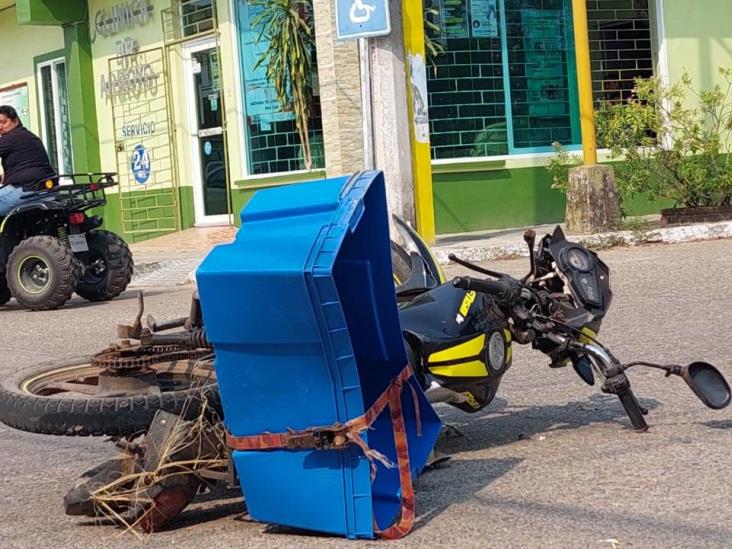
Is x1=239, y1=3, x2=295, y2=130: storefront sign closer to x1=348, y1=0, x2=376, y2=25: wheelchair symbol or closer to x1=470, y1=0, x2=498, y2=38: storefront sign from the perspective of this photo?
x1=470, y1=0, x2=498, y2=38: storefront sign

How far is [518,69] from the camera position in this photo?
1585 cm

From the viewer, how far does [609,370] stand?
464 cm

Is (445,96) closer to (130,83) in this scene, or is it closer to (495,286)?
(130,83)

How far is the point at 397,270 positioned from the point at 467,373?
2.95 feet

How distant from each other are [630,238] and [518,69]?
12.7ft

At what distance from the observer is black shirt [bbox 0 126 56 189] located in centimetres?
1133

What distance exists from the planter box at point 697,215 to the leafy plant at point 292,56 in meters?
4.53

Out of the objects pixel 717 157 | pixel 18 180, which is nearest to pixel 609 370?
pixel 18 180

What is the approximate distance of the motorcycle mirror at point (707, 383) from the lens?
15.4ft

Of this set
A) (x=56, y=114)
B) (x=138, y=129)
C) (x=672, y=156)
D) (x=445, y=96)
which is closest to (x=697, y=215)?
(x=672, y=156)

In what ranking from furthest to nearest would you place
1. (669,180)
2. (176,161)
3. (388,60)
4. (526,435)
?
(176,161), (669,180), (388,60), (526,435)

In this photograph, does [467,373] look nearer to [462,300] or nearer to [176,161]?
[462,300]

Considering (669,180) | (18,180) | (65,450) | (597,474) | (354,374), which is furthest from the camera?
(669,180)

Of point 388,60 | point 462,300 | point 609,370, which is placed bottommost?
point 609,370
